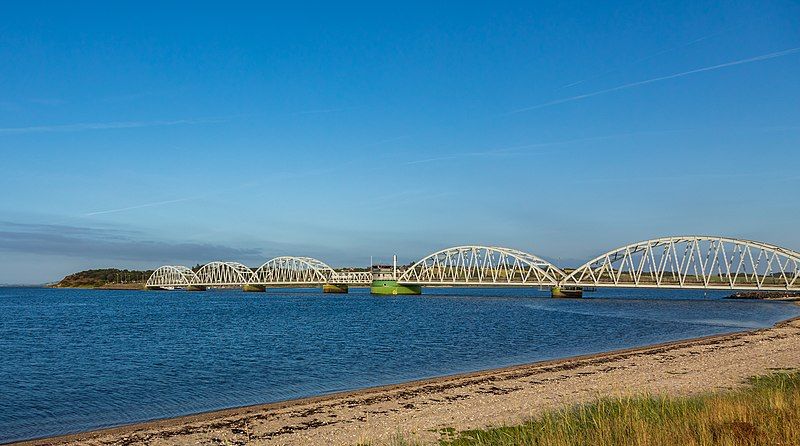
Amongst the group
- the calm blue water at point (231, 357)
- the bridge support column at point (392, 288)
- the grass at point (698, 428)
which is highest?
the bridge support column at point (392, 288)

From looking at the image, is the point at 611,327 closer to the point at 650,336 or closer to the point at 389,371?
the point at 650,336

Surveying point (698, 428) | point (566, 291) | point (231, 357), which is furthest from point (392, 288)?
point (698, 428)

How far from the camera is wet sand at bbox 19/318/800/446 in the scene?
17641 millimetres

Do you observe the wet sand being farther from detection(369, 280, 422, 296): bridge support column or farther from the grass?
detection(369, 280, 422, 296): bridge support column

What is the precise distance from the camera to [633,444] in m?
9.89

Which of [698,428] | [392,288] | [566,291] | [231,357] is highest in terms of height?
[392,288]

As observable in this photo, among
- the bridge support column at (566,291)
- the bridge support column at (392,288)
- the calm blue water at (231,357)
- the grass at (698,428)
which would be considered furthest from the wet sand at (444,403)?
the bridge support column at (392,288)

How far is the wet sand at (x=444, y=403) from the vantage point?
1764cm

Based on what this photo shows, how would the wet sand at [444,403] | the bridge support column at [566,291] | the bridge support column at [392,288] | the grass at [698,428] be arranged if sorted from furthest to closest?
the bridge support column at [392,288] < the bridge support column at [566,291] < the wet sand at [444,403] < the grass at [698,428]

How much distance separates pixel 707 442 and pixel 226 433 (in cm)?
1372

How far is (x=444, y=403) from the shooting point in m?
21.6

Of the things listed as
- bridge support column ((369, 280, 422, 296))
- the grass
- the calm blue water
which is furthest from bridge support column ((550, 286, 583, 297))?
the grass

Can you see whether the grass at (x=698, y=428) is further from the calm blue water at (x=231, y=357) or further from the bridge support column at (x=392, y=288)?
the bridge support column at (x=392, y=288)

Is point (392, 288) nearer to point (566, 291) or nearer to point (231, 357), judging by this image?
point (566, 291)
